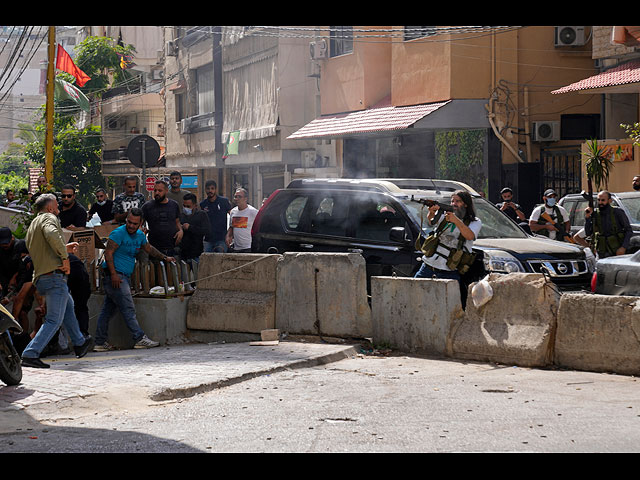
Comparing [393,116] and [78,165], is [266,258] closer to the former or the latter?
[393,116]

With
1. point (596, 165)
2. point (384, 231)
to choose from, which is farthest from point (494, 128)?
point (384, 231)

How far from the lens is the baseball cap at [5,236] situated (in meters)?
11.2

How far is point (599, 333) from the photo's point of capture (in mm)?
9273

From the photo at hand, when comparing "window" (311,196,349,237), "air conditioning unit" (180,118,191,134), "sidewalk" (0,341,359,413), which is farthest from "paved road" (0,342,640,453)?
"air conditioning unit" (180,118,191,134)

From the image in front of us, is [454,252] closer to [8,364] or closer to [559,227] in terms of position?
[8,364]

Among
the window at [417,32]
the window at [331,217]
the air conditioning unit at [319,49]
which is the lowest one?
the window at [331,217]

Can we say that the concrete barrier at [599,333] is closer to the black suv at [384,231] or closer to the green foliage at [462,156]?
the black suv at [384,231]

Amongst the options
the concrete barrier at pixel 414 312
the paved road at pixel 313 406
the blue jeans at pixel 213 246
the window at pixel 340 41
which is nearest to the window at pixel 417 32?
the window at pixel 340 41

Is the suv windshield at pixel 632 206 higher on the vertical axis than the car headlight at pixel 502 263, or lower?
higher

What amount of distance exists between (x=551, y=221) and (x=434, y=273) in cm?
619

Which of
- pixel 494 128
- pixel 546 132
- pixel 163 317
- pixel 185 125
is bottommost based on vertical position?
pixel 163 317
